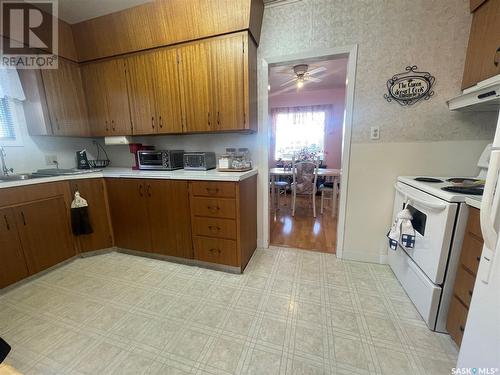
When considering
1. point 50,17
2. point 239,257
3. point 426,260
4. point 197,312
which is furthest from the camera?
point 50,17

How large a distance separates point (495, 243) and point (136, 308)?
2.07m

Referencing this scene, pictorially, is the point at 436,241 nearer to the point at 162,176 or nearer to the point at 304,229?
the point at 304,229

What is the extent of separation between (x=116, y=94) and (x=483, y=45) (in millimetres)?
3218

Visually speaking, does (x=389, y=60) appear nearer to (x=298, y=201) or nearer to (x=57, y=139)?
(x=298, y=201)

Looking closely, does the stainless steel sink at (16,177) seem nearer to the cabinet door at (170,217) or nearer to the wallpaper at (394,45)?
the cabinet door at (170,217)

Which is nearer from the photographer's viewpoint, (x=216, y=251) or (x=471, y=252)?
(x=471, y=252)

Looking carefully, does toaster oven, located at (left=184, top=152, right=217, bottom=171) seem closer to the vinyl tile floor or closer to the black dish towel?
the vinyl tile floor

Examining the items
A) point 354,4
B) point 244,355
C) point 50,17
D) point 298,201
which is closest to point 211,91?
point 354,4

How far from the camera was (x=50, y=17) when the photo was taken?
6.59 ft

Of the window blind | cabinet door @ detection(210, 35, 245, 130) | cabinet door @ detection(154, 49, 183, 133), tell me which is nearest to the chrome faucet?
the window blind

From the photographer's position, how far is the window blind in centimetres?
199

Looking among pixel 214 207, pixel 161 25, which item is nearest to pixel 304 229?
pixel 214 207

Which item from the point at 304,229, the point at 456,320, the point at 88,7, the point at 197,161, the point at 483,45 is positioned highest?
the point at 88,7

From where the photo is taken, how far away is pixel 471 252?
42.8 inches
